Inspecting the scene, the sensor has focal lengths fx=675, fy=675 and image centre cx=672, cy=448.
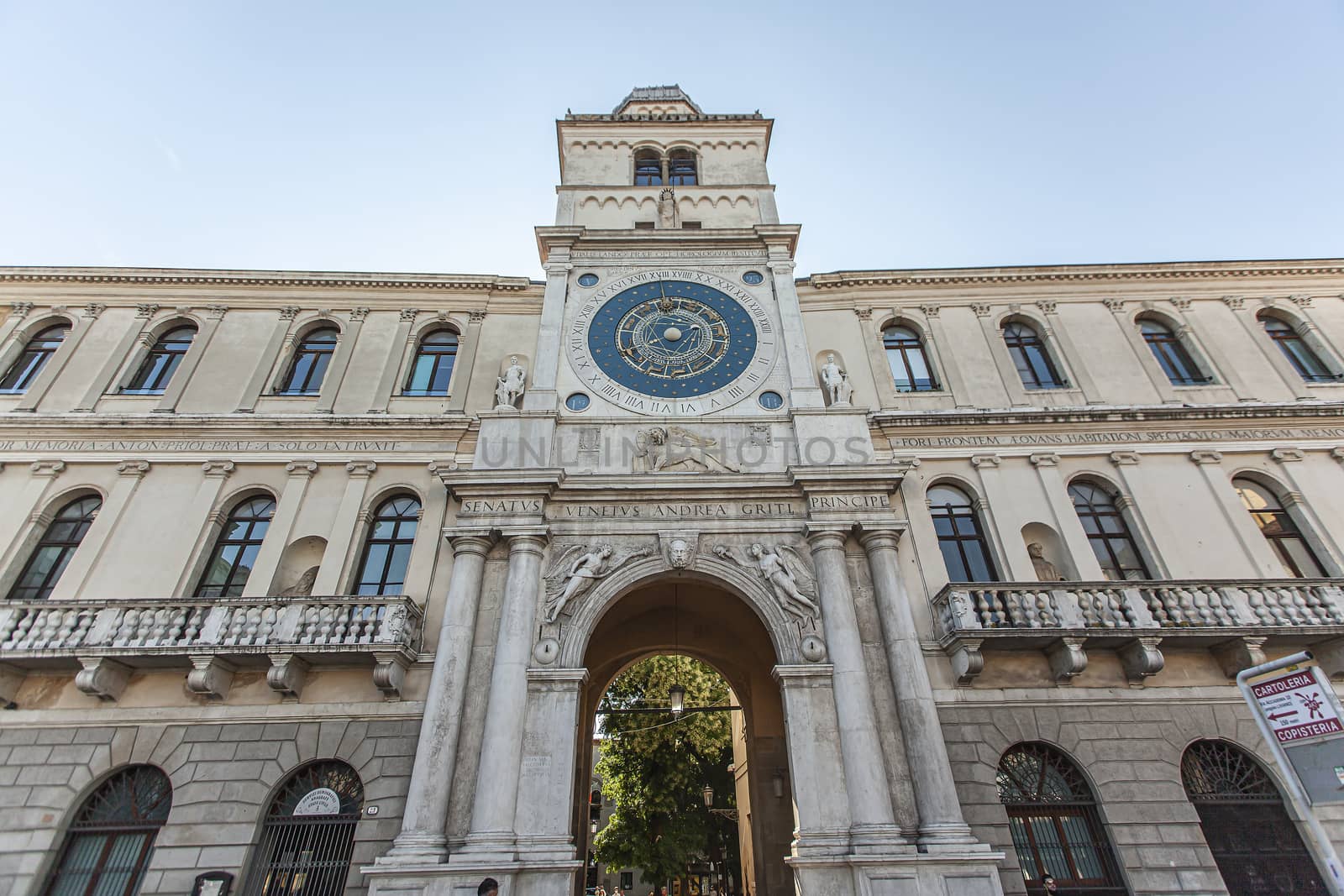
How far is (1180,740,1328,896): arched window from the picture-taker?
11273 mm

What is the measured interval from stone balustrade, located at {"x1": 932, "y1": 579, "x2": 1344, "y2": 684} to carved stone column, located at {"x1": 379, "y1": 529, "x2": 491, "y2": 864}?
9016 mm

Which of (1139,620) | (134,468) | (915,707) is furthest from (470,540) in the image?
(1139,620)

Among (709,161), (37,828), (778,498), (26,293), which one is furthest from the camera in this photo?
(709,161)

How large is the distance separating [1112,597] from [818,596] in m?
5.53

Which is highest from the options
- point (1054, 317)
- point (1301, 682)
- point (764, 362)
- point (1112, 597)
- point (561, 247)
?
point (561, 247)

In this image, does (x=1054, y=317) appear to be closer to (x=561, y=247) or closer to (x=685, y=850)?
(x=561, y=247)

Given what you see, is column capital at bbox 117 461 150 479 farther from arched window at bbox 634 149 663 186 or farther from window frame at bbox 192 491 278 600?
arched window at bbox 634 149 663 186

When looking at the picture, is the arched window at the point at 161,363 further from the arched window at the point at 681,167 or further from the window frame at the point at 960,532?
the window frame at the point at 960,532

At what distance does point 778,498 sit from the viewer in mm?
14125

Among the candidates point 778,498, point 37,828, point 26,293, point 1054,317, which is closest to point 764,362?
point 778,498

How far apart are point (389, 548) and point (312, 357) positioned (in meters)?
6.45

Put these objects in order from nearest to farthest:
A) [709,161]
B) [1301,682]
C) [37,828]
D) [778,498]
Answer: [1301,682], [37,828], [778,498], [709,161]

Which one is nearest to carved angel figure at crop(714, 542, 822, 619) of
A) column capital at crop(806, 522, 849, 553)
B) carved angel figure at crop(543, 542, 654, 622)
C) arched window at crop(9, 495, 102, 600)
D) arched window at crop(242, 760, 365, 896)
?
column capital at crop(806, 522, 849, 553)

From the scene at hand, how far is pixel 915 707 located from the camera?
11.7 meters
